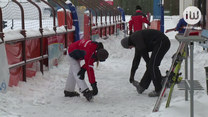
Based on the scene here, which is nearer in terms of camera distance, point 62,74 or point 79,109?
point 79,109

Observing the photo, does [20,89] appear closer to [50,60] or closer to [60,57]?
[50,60]

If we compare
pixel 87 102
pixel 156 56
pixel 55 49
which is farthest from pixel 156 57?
pixel 55 49

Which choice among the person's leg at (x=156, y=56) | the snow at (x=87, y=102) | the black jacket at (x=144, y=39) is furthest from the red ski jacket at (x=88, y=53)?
the person's leg at (x=156, y=56)

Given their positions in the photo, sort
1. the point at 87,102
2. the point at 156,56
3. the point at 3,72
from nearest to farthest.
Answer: the point at 3,72, the point at 87,102, the point at 156,56

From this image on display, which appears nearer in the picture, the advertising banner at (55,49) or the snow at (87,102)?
the snow at (87,102)

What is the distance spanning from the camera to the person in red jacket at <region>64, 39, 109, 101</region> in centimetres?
665

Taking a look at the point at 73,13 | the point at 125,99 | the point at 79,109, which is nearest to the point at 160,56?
the point at 125,99

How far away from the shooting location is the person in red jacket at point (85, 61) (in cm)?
665

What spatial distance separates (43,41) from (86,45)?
3221 millimetres

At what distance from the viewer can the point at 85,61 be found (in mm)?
6672

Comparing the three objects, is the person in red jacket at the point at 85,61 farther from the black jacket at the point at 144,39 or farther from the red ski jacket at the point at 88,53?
the black jacket at the point at 144,39

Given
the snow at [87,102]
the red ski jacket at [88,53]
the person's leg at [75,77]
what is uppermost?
the red ski jacket at [88,53]

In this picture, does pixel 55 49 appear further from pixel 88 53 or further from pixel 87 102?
pixel 88 53

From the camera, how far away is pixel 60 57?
1102cm
